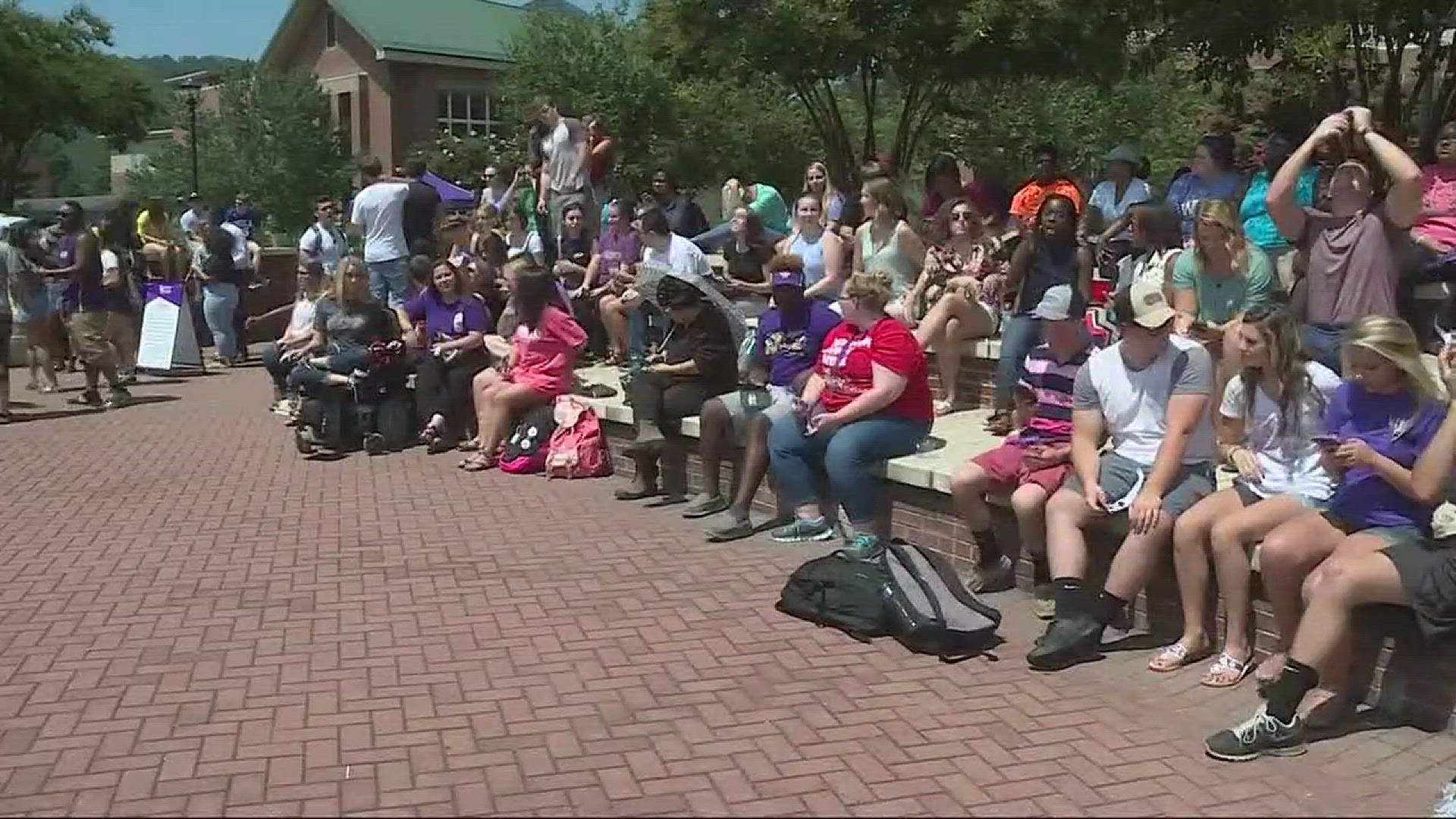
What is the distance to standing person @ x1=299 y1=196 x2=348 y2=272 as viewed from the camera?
1559cm

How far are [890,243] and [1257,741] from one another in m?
5.72

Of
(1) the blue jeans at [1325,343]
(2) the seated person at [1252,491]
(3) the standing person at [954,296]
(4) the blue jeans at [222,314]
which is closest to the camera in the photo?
(2) the seated person at [1252,491]

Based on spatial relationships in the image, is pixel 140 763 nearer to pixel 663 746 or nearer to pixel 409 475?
pixel 663 746

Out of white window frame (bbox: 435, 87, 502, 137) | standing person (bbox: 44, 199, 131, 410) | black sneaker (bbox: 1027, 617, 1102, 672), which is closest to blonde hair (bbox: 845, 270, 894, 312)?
black sneaker (bbox: 1027, 617, 1102, 672)

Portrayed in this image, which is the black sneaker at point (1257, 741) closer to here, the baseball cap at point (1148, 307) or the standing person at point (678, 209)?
the baseball cap at point (1148, 307)

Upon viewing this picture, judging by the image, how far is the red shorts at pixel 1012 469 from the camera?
20.0 feet

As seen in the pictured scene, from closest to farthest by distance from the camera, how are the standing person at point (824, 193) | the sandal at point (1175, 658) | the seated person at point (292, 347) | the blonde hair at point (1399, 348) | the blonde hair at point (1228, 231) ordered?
the blonde hair at point (1399, 348)
the sandal at point (1175, 658)
the blonde hair at point (1228, 231)
the standing person at point (824, 193)
the seated person at point (292, 347)

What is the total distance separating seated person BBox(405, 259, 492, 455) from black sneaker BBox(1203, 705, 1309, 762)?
721 centimetres

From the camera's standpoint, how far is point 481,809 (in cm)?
418

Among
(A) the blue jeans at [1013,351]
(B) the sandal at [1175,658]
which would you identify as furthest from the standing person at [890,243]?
(B) the sandal at [1175,658]

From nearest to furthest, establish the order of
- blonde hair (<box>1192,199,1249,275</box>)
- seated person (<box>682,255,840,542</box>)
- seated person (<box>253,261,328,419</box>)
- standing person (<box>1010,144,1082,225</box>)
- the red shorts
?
the red shorts, blonde hair (<box>1192,199,1249,275</box>), seated person (<box>682,255,840,542</box>), standing person (<box>1010,144,1082,225</box>), seated person (<box>253,261,328,419</box>)

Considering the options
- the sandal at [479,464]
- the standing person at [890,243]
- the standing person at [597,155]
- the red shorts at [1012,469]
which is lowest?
the sandal at [479,464]

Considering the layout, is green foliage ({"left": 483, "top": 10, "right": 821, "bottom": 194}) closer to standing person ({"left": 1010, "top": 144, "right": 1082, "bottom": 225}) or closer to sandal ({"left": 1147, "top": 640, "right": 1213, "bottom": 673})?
standing person ({"left": 1010, "top": 144, "right": 1082, "bottom": 225})

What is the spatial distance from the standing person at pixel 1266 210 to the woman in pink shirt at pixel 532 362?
4.63 m
